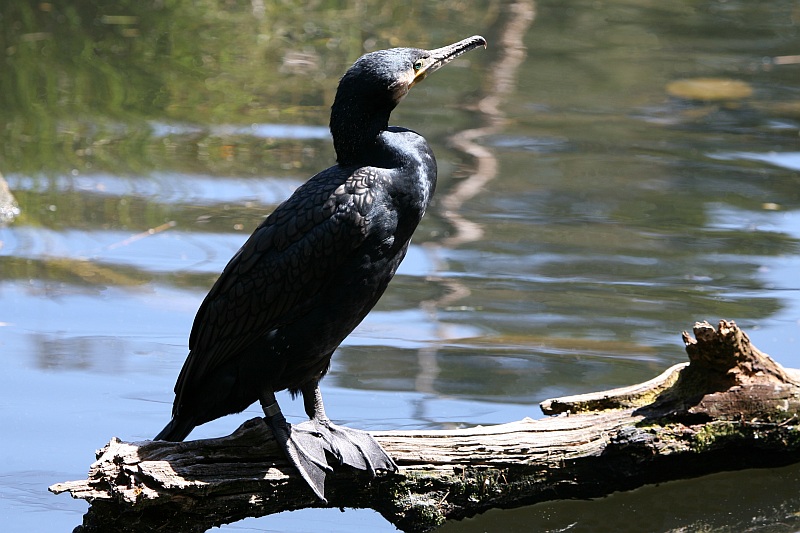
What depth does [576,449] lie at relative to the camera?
3445 mm

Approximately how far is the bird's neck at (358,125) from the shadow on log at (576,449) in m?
0.87

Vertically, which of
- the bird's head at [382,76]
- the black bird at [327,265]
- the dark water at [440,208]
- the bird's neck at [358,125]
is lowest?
the dark water at [440,208]

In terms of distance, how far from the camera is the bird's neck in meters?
3.35

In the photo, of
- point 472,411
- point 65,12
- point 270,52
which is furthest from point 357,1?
point 472,411

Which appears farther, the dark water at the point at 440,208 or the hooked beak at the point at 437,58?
the dark water at the point at 440,208

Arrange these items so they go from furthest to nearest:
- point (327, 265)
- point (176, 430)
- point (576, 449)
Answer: point (176, 430) → point (576, 449) → point (327, 265)

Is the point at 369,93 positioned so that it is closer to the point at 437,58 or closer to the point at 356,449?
the point at 437,58

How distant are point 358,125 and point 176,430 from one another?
1.12 metres

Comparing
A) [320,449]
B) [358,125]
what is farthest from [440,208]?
[320,449]

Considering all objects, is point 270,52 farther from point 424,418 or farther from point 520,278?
point 424,418

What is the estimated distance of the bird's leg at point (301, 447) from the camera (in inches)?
131

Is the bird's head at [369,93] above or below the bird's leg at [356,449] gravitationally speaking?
above

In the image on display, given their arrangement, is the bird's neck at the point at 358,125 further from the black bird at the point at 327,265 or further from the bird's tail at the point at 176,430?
the bird's tail at the point at 176,430

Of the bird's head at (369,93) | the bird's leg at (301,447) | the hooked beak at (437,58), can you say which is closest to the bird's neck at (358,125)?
the bird's head at (369,93)
